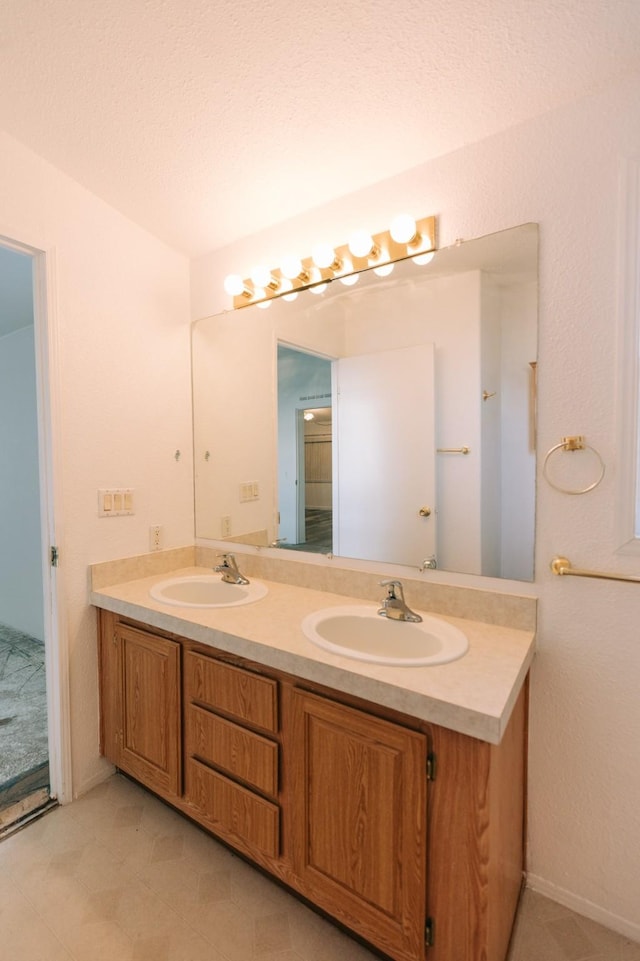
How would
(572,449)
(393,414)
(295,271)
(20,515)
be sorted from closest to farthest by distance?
(572,449), (393,414), (295,271), (20,515)

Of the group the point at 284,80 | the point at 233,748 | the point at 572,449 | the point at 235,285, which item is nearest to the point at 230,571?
the point at 233,748

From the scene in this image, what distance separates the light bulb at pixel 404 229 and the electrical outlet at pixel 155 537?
152cm

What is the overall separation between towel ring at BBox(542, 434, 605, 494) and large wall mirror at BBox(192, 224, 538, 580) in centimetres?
5

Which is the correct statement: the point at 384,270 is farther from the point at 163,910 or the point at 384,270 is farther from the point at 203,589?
the point at 163,910

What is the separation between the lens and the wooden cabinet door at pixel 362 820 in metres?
1.01

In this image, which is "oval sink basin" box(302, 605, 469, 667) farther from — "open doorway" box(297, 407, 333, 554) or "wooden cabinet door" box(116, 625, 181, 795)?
"wooden cabinet door" box(116, 625, 181, 795)

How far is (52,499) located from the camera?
1639 millimetres

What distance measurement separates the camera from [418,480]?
1.53m

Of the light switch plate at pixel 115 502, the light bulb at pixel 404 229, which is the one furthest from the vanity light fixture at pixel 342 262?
the light switch plate at pixel 115 502

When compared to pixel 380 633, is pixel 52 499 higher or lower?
higher

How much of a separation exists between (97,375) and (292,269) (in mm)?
884

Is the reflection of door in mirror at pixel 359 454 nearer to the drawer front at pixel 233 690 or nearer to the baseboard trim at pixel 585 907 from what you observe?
the drawer front at pixel 233 690

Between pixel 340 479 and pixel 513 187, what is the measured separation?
1.07 meters

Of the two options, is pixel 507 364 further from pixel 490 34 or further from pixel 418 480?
pixel 490 34
